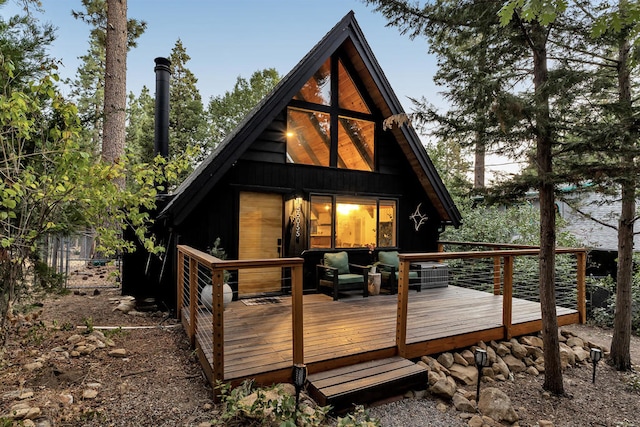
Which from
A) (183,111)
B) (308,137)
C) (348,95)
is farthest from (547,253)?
(183,111)

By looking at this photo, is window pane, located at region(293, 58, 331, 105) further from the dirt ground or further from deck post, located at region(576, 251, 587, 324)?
deck post, located at region(576, 251, 587, 324)

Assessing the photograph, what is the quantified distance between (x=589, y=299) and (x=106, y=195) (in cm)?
924

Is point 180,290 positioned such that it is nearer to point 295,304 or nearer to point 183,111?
point 295,304

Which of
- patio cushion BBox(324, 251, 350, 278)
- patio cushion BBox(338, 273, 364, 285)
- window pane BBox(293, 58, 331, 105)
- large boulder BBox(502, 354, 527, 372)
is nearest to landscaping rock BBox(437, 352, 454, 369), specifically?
large boulder BBox(502, 354, 527, 372)

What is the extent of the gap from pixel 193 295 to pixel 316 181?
3.47 m

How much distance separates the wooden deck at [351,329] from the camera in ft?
10.5

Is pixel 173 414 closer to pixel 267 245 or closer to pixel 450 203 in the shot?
pixel 267 245

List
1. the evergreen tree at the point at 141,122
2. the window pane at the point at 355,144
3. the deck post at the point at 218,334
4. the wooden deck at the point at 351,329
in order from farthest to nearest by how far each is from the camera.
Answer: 1. the evergreen tree at the point at 141,122
2. the window pane at the point at 355,144
3. the wooden deck at the point at 351,329
4. the deck post at the point at 218,334

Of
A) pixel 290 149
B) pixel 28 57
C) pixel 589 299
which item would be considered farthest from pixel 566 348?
pixel 28 57

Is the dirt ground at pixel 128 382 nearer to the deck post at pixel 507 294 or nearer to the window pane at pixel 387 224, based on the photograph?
the deck post at pixel 507 294

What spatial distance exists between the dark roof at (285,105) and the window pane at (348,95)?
0.84 feet

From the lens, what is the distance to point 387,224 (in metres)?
7.28

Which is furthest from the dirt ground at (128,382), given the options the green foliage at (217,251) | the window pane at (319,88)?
the window pane at (319,88)

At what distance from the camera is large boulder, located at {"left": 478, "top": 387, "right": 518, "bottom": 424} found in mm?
3035
